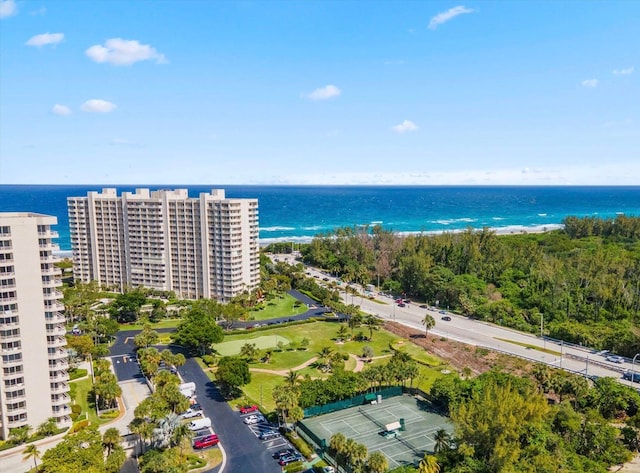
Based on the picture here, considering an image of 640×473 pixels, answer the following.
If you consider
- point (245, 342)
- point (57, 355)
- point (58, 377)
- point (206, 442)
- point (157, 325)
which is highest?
point (57, 355)

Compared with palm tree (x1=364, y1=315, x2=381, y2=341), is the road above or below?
below

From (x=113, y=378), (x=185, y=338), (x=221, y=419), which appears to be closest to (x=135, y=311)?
(x=185, y=338)

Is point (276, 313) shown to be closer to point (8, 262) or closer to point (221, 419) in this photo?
point (221, 419)

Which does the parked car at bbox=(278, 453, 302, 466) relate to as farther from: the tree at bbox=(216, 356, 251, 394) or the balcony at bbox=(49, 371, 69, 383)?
the balcony at bbox=(49, 371, 69, 383)

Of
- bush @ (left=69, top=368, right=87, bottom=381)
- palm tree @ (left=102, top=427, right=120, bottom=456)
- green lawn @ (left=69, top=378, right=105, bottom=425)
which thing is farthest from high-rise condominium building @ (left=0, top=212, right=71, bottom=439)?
bush @ (left=69, top=368, right=87, bottom=381)

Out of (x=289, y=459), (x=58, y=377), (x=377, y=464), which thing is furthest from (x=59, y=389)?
(x=377, y=464)

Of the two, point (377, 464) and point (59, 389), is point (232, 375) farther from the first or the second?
point (377, 464)
